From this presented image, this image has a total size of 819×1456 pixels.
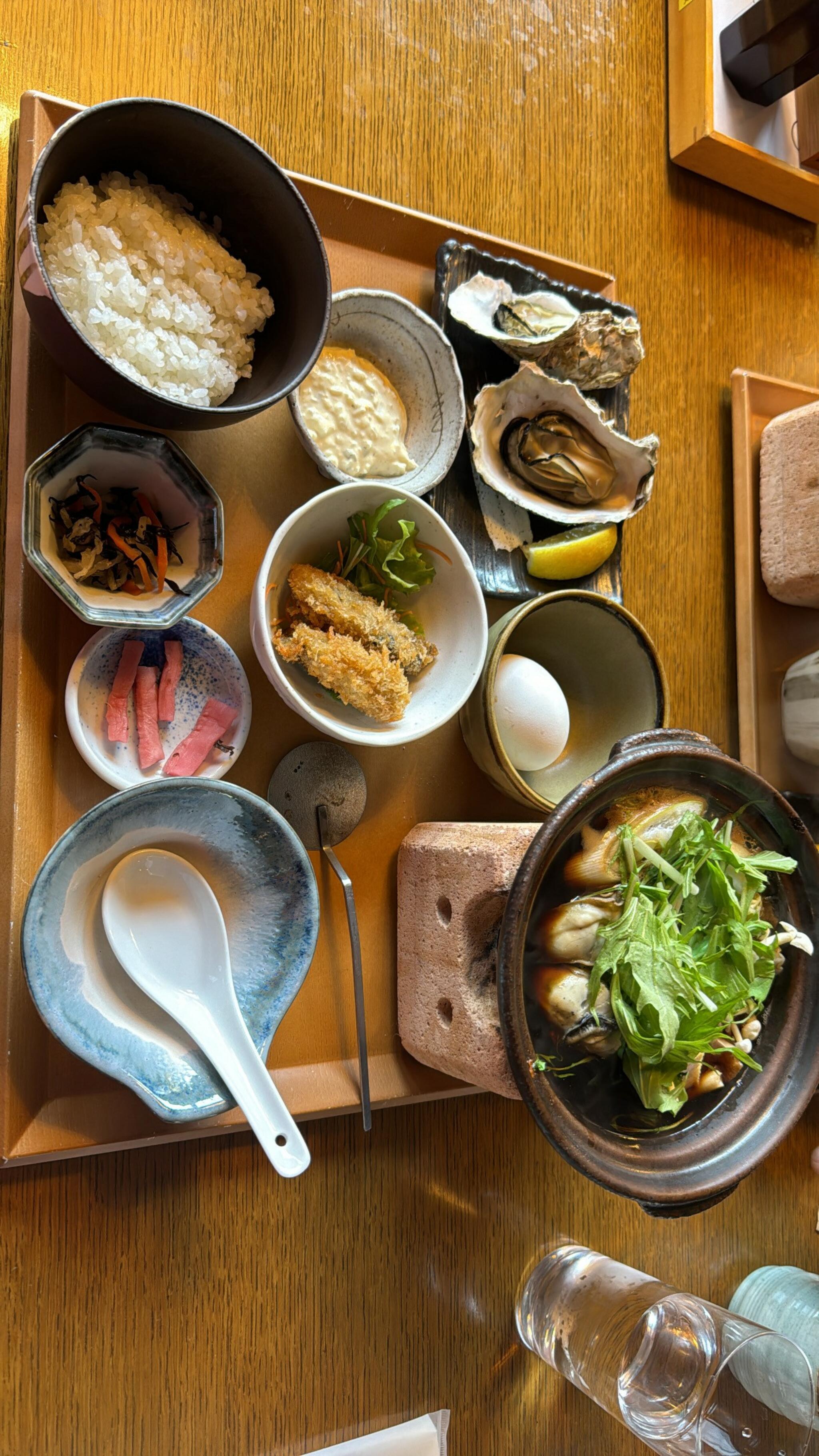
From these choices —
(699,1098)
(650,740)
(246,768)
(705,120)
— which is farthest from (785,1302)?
(705,120)

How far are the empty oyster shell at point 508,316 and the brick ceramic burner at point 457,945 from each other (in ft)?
1.85

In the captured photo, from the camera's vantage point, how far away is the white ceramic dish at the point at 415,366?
1.04 metres

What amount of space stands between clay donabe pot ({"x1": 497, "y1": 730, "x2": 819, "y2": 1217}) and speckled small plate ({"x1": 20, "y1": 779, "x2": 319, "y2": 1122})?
0.74 ft

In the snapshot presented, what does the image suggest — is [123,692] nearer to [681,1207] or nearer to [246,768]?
[246,768]

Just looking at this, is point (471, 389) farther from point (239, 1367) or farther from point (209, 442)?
point (239, 1367)

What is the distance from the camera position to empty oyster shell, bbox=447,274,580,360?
1.11 metres

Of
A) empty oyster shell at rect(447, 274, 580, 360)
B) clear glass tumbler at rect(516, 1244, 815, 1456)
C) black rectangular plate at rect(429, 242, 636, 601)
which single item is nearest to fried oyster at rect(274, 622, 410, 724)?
black rectangular plate at rect(429, 242, 636, 601)

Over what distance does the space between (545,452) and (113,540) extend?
531 millimetres

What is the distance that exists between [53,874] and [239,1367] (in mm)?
613

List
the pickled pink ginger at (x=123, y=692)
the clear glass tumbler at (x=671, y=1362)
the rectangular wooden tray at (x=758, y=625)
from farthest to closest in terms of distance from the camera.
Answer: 1. the rectangular wooden tray at (x=758, y=625)
2. the clear glass tumbler at (x=671, y=1362)
3. the pickled pink ginger at (x=123, y=692)

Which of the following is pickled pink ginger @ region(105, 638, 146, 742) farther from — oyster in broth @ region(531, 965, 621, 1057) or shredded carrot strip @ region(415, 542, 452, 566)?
oyster in broth @ region(531, 965, 621, 1057)

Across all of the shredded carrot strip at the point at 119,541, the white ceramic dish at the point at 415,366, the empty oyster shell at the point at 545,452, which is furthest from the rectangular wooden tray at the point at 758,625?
the shredded carrot strip at the point at 119,541

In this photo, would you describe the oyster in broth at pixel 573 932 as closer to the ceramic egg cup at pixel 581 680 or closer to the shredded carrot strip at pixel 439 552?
the ceramic egg cup at pixel 581 680

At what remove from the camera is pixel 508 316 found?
1130 millimetres
